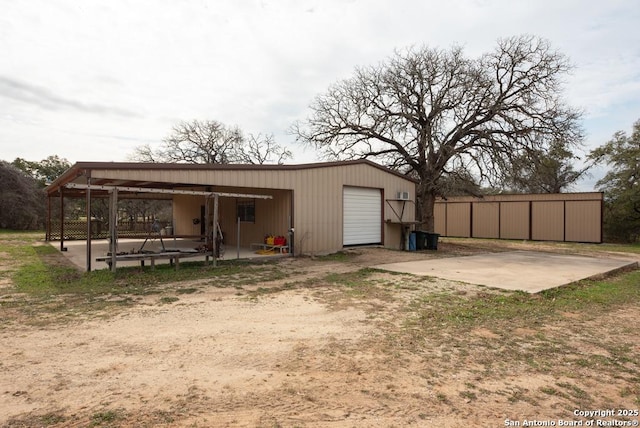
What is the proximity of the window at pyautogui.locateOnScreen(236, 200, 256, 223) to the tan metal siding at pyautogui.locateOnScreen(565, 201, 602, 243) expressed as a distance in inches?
623

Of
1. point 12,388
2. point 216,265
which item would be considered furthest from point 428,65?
point 12,388

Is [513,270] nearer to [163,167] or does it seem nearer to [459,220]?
[163,167]

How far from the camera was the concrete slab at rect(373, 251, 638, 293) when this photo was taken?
7.79m

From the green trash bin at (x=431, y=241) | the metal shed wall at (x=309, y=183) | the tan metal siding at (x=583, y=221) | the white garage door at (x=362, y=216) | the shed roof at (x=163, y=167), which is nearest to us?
the shed roof at (x=163, y=167)

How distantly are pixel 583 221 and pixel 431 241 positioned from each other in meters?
9.79

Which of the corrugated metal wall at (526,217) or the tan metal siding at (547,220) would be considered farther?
the tan metal siding at (547,220)

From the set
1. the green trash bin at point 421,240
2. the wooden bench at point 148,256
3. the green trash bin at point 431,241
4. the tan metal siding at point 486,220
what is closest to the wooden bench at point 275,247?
the wooden bench at point 148,256

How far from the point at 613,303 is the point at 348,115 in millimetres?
13959

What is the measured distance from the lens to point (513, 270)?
948 centimetres

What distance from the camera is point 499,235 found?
22094mm

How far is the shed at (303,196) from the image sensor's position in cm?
977

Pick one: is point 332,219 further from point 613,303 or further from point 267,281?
point 613,303

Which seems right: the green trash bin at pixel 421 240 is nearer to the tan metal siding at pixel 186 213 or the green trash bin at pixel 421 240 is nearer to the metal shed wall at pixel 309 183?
the metal shed wall at pixel 309 183

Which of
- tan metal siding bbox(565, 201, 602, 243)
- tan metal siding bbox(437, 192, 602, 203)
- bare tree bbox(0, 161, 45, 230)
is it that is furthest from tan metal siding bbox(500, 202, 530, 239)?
bare tree bbox(0, 161, 45, 230)
